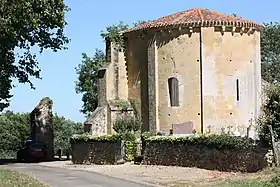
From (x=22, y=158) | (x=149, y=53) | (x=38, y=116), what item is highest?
(x=149, y=53)

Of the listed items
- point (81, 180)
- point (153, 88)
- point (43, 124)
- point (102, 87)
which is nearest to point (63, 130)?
point (43, 124)

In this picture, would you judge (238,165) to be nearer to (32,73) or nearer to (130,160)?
(130,160)

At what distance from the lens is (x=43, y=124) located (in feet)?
178

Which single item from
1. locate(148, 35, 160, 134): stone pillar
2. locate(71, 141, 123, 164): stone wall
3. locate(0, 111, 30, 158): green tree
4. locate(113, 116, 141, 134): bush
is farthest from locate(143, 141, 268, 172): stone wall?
locate(0, 111, 30, 158): green tree

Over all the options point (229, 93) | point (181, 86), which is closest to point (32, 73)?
point (181, 86)

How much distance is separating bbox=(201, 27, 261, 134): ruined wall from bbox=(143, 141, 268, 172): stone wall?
834cm

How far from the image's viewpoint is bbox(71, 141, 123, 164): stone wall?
125 ft

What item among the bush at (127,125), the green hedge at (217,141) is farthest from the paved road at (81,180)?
the bush at (127,125)

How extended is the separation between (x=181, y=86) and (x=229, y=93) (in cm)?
357

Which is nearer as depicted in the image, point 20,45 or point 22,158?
point 20,45

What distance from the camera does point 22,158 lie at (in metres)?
50.4

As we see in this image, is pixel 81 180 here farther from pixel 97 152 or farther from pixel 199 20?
pixel 199 20

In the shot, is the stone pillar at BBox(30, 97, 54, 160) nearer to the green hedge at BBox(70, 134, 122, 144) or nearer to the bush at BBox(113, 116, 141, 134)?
the bush at BBox(113, 116, 141, 134)

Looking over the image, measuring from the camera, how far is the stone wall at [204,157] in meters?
27.7
